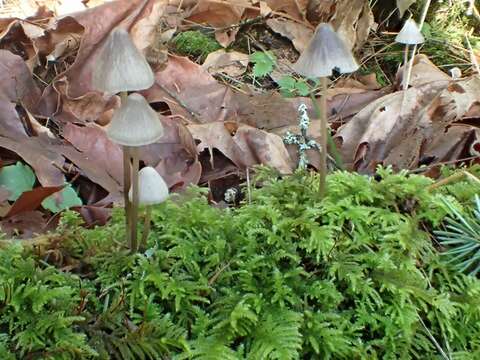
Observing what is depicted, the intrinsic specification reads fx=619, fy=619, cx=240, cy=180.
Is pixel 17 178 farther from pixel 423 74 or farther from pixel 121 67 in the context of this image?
pixel 423 74

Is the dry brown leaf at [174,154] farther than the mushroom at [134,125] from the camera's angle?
Yes

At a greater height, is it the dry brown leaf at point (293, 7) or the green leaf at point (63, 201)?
the dry brown leaf at point (293, 7)

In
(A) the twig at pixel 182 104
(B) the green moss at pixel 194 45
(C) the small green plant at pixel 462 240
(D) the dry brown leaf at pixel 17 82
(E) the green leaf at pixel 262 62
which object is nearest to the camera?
(C) the small green plant at pixel 462 240

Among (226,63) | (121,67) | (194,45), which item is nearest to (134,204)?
(121,67)

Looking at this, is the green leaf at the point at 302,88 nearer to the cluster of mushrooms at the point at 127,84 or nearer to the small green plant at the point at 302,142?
the small green plant at the point at 302,142

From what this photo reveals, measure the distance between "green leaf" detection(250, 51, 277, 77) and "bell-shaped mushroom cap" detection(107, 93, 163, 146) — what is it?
1.41m

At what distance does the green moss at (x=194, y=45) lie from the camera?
9.34 feet

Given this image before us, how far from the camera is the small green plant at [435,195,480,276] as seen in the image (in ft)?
4.56

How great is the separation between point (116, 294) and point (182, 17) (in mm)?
2009

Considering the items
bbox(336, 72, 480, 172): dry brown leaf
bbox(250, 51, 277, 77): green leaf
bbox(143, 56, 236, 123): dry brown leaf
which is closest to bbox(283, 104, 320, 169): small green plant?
bbox(336, 72, 480, 172): dry brown leaf

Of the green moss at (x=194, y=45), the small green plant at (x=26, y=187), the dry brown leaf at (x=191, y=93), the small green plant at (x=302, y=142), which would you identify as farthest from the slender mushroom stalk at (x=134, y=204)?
the green moss at (x=194, y=45)

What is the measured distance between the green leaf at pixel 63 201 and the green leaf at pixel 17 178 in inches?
4.5

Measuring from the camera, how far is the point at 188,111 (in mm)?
2355

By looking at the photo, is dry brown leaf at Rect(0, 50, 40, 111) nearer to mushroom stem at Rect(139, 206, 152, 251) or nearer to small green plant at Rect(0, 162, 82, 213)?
small green plant at Rect(0, 162, 82, 213)
